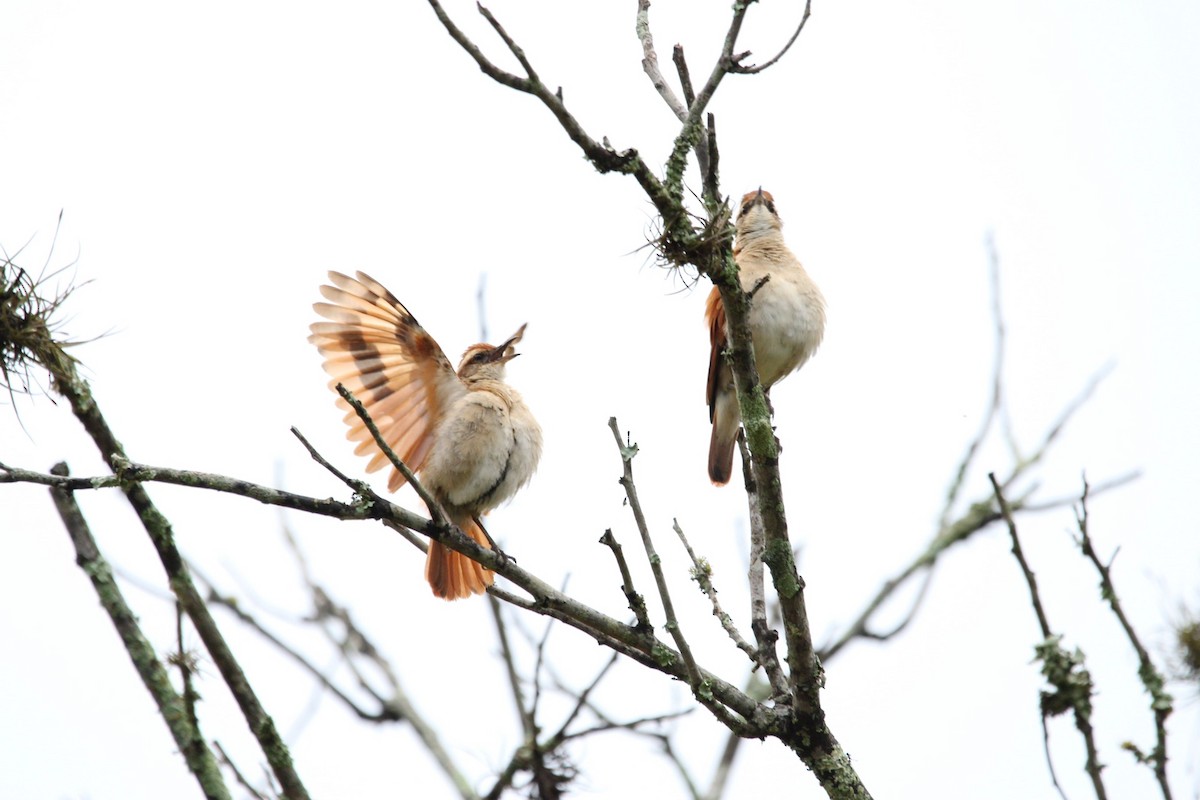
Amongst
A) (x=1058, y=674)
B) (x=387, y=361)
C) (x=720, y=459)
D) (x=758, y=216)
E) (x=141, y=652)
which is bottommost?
(x=1058, y=674)

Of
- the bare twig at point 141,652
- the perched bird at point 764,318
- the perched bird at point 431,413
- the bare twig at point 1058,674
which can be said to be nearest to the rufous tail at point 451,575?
the perched bird at point 431,413

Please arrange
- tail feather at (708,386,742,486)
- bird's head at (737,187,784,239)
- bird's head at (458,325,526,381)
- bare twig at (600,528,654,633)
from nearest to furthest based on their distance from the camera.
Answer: bare twig at (600,528,654,633), bird's head at (458,325,526,381), tail feather at (708,386,742,486), bird's head at (737,187,784,239)

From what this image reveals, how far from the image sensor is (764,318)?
6582 millimetres

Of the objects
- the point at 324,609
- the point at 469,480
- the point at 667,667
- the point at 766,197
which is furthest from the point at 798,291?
the point at 667,667

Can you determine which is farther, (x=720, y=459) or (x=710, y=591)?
(x=720, y=459)

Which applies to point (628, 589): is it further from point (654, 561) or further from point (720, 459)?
point (720, 459)

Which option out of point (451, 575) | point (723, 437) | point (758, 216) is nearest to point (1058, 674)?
point (451, 575)

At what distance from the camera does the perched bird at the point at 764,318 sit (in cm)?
662

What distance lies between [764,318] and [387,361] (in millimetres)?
2174

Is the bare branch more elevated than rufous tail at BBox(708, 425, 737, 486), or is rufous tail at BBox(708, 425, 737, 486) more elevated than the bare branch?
rufous tail at BBox(708, 425, 737, 486)

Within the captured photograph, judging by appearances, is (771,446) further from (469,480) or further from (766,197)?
(766,197)

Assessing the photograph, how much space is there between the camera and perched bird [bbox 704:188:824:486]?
21.7ft

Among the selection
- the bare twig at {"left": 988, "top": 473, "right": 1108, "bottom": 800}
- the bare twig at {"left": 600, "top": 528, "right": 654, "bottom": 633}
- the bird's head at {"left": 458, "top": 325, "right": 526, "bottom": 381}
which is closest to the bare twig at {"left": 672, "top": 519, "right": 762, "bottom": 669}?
the bare twig at {"left": 600, "top": 528, "right": 654, "bottom": 633}

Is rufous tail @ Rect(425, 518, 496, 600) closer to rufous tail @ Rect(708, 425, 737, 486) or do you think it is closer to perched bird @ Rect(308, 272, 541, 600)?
perched bird @ Rect(308, 272, 541, 600)
